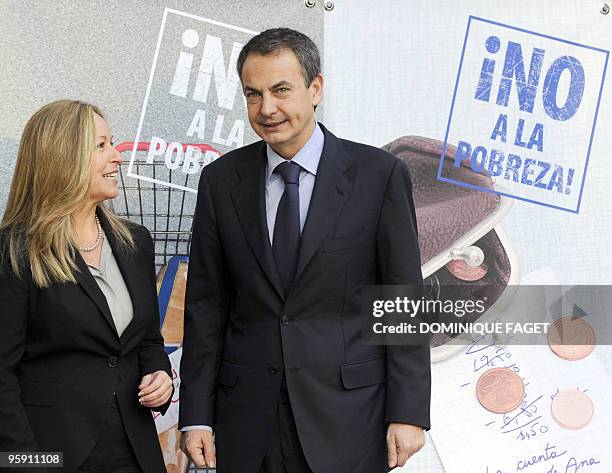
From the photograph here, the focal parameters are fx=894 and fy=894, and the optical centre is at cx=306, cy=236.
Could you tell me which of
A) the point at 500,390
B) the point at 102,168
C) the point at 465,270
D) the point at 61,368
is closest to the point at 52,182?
the point at 102,168

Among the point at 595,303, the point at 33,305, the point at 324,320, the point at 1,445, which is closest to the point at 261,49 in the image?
the point at 324,320

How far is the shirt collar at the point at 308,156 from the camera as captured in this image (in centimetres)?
201

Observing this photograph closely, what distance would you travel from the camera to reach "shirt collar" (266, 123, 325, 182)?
6.61 ft

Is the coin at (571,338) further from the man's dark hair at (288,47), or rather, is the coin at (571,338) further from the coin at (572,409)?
the man's dark hair at (288,47)

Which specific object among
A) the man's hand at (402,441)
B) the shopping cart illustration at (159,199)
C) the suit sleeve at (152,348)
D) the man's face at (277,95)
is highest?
the man's face at (277,95)

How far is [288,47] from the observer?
198 cm

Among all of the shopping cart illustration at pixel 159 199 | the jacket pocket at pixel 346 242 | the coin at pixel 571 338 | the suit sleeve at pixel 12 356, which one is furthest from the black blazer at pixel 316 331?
the coin at pixel 571 338

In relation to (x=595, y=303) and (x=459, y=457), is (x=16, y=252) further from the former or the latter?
(x=595, y=303)

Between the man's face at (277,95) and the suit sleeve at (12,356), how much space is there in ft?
2.04

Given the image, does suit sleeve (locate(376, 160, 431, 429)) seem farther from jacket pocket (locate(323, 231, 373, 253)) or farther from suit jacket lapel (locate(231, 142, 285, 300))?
suit jacket lapel (locate(231, 142, 285, 300))

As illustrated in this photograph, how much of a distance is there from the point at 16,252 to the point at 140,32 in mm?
1017

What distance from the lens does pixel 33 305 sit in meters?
1.92

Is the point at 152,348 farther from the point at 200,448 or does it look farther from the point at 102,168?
the point at 102,168

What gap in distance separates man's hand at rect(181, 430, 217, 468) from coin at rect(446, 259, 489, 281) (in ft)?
3.43
